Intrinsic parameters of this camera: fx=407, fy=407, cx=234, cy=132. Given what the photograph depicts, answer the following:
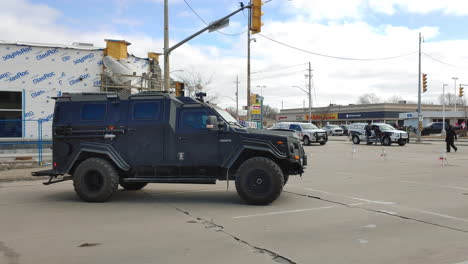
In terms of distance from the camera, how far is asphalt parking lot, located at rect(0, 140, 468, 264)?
5207mm

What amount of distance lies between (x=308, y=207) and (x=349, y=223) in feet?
4.72

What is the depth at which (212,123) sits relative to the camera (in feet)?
27.1

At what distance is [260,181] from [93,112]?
400 cm

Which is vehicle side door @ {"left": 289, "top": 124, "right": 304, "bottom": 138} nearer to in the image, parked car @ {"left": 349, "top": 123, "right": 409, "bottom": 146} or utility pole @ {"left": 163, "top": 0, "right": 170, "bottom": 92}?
parked car @ {"left": 349, "top": 123, "right": 409, "bottom": 146}

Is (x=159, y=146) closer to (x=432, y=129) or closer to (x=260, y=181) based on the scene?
(x=260, y=181)

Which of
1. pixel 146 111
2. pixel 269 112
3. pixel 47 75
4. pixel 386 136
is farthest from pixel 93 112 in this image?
pixel 269 112

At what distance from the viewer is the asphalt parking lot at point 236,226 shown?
521 cm

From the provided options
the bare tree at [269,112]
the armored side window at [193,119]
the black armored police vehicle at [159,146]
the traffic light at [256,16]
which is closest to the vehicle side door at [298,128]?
the traffic light at [256,16]

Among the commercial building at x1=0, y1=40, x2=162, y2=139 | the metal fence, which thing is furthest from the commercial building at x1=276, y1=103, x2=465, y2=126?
the metal fence

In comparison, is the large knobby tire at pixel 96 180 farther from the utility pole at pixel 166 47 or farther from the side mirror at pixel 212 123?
the utility pole at pixel 166 47

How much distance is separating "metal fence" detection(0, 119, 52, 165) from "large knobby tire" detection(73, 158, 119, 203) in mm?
8992

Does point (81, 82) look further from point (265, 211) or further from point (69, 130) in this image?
point (265, 211)

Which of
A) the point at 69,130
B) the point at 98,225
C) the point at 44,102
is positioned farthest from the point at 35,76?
the point at 98,225

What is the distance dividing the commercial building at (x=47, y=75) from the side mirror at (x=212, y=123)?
13406mm
